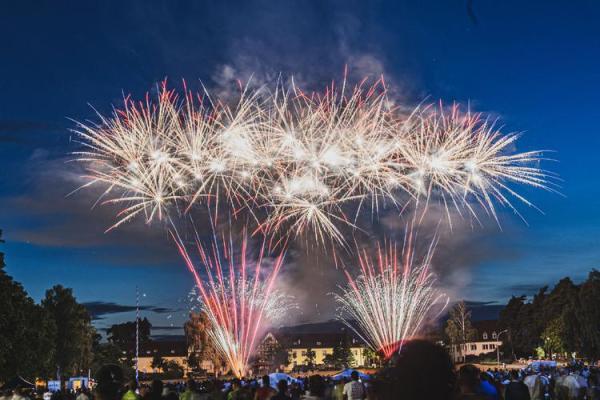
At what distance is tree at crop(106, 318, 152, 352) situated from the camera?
145 metres

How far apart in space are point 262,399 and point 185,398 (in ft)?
5.81

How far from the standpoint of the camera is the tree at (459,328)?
113 metres

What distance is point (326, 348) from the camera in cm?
15062

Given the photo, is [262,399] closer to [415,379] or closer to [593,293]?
[415,379]

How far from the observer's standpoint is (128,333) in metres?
148

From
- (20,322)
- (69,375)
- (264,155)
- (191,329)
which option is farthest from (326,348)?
(264,155)

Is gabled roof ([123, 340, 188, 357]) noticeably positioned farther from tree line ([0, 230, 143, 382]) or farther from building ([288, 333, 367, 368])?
tree line ([0, 230, 143, 382])

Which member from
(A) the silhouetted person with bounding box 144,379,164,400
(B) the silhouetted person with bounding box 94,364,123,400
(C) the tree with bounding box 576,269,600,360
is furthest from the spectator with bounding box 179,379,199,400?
(C) the tree with bounding box 576,269,600,360

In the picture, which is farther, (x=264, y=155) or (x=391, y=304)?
(x=391, y=304)

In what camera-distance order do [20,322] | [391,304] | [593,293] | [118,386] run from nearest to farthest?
[118,386] → [391,304] → [20,322] → [593,293]

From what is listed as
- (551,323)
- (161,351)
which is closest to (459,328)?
(551,323)

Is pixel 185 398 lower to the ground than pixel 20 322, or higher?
lower

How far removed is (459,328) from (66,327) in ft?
237

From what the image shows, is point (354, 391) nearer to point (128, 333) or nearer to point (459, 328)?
point (459, 328)
